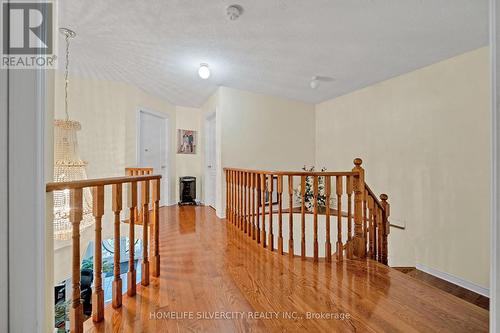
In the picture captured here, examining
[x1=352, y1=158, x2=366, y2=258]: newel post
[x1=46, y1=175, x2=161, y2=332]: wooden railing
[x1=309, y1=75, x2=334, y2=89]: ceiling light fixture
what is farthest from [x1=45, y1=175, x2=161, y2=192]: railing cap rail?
[x1=309, y1=75, x2=334, y2=89]: ceiling light fixture

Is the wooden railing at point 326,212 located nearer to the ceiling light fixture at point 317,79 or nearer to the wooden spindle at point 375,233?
the wooden spindle at point 375,233

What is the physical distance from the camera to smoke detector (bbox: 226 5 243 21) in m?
2.01

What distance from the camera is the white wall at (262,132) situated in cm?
405

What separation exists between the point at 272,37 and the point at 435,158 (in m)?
2.50

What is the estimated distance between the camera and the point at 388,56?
9.27ft

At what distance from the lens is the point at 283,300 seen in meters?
1.60

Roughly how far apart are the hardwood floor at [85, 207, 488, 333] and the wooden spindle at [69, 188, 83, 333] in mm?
125

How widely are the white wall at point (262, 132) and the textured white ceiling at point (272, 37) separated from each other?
0.54 m

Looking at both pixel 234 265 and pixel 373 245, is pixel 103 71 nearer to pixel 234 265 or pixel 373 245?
pixel 234 265

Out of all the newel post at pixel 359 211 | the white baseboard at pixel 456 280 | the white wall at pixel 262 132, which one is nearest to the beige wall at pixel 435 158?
the white baseboard at pixel 456 280

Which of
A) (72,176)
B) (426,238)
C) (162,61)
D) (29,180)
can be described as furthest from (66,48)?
(426,238)

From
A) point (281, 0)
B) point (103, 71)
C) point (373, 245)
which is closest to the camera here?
point (281, 0)

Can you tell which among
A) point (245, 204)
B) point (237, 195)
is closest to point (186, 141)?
point (237, 195)

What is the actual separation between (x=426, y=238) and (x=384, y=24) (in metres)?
2.64
